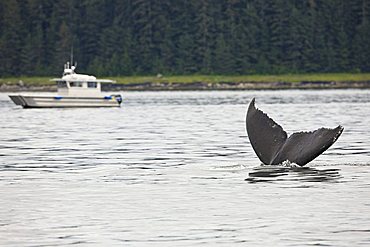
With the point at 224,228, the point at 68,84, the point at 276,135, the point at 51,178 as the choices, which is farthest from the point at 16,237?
the point at 68,84

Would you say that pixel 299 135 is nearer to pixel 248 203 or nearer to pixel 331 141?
pixel 331 141

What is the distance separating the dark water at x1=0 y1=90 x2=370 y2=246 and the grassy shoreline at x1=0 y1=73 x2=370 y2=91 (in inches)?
5413

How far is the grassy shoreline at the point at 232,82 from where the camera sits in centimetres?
19125

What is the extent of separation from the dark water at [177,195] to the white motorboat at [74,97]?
5757cm

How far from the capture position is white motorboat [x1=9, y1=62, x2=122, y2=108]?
4412 inches

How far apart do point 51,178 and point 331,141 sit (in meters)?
8.08

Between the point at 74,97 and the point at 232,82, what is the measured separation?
8493 cm

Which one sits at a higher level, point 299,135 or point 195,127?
point 299,135

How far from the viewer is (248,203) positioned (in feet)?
95.2

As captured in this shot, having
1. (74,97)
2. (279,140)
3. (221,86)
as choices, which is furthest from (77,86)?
(221,86)

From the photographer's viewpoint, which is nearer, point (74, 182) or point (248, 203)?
point (248, 203)

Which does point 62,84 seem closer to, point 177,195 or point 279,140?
point 279,140

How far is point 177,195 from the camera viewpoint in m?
30.8

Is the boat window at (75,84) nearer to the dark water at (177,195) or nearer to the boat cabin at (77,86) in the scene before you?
the boat cabin at (77,86)
